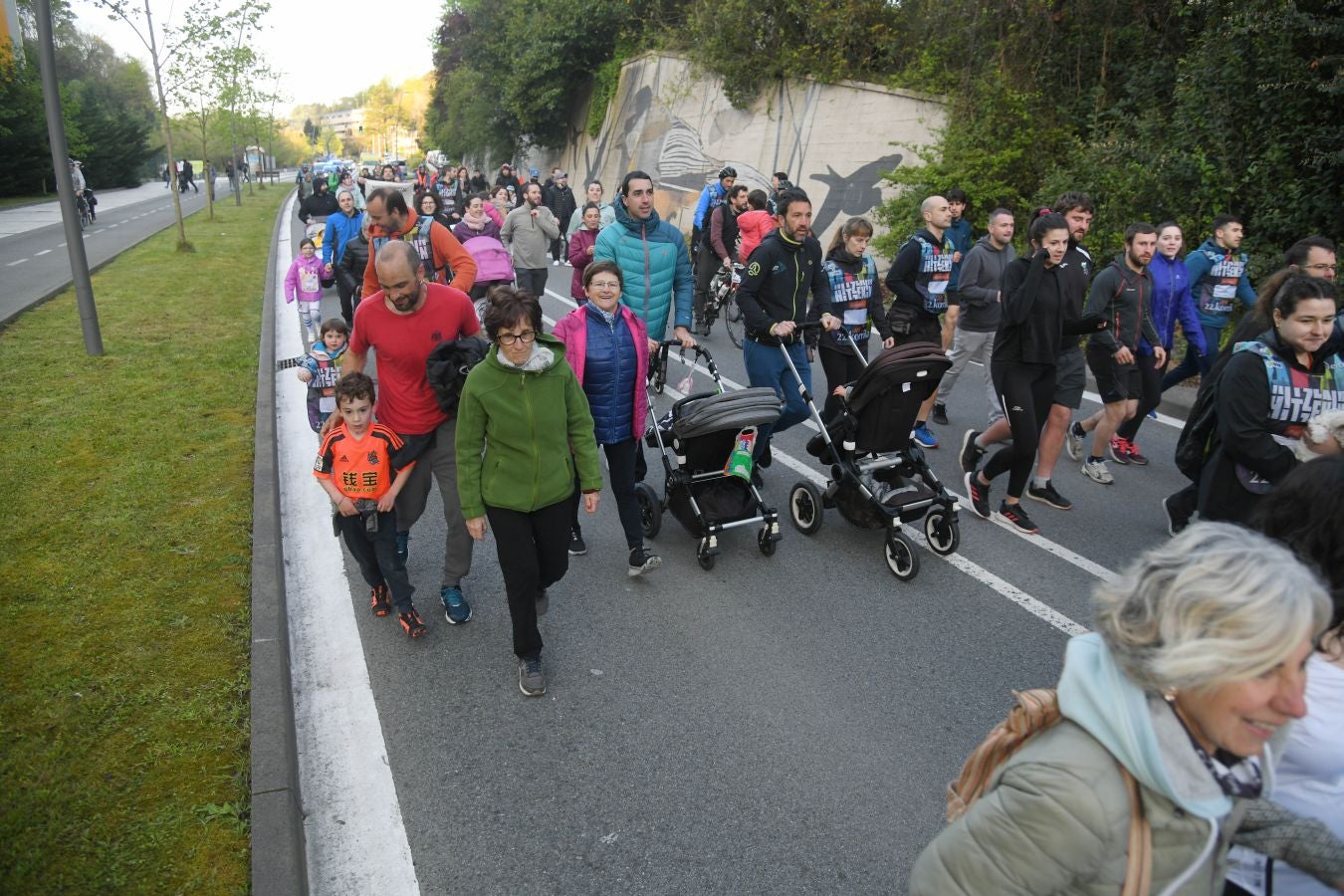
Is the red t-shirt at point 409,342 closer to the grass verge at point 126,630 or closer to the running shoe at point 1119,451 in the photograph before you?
the grass verge at point 126,630

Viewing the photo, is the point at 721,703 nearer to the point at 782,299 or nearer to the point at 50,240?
the point at 782,299

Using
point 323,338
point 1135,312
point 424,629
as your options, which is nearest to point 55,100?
point 323,338

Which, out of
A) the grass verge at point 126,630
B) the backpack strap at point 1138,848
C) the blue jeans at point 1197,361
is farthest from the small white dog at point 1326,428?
the blue jeans at point 1197,361

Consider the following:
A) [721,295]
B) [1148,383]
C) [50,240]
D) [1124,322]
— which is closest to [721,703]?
[1124,322]

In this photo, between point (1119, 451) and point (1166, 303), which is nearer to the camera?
point (1166, 303)

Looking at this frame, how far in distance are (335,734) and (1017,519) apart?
175 inches

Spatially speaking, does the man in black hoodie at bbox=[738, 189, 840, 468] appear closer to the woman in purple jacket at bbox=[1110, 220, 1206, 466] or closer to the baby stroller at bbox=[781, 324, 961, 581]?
the baby stroller at bbox=[781, 324, 961, 581]

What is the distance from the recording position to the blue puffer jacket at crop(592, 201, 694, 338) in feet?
19.8

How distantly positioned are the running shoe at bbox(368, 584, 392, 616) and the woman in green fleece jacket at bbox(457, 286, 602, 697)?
109 cm

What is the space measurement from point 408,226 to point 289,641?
10.7ft

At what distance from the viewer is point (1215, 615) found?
156cm

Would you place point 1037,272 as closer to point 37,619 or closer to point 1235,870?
point 1235,870

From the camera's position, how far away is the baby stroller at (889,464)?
5418 millimetres

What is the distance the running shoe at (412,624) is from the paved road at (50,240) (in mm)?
10977
